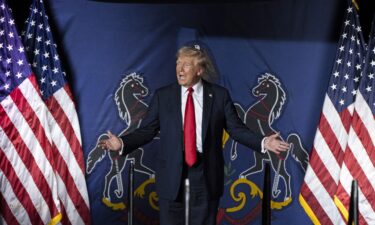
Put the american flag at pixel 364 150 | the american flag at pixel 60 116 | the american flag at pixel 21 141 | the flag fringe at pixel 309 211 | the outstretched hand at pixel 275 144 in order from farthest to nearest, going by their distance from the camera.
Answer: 1. the flag fringe at pixel 309 211
2. the american flag at pixel 364 150
3. the american flag at pixel 60 116
4. the american flag at pixel 21 141
5. the outstretched hand at pixel 275 144

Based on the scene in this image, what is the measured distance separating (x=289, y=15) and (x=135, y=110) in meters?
1.39

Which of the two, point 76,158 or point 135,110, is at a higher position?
point 135,110

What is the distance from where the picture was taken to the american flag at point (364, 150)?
559cm

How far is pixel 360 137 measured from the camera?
5605 millimetres

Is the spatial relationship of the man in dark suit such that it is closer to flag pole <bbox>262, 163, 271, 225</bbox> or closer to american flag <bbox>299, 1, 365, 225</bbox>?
flag pole <bbox>262, 163, 271, 225</bbox>

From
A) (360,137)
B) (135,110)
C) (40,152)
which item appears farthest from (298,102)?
(40,152)

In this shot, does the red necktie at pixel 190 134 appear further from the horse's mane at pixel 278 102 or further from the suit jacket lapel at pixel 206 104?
the horse's mane at pixel 278 102

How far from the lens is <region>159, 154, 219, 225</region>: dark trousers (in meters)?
4.73

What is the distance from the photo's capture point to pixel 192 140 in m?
4.70

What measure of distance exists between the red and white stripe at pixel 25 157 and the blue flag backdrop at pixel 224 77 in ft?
1.48

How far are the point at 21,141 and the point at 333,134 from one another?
2289mm

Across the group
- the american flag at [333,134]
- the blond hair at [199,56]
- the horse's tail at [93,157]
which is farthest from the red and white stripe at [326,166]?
the horse's tail at [93,157]

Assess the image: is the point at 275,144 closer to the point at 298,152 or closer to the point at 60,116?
the point at 298,152

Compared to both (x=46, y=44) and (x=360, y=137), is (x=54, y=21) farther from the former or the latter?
(x=360, y=137)
